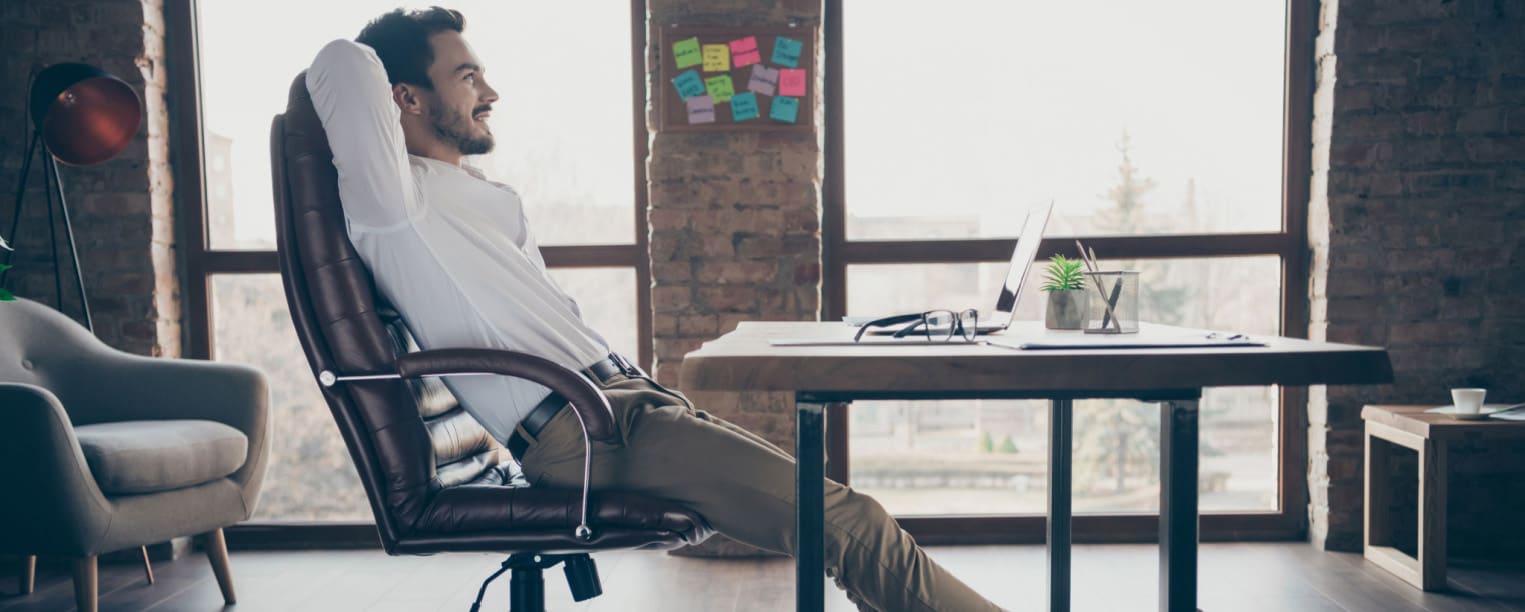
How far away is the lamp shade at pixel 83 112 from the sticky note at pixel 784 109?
1.82 m

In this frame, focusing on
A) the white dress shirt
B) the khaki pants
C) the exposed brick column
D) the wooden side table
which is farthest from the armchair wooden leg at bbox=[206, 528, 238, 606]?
the wooden side table

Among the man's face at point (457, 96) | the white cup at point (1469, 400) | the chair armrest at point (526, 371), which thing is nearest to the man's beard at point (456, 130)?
the man's face at point (457, 96)

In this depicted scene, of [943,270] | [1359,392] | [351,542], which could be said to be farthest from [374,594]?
[1359,392]

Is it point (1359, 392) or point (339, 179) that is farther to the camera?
point (1359, 392)

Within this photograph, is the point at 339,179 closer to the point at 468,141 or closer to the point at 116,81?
the point at 468,141

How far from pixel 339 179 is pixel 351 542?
2.16 metres

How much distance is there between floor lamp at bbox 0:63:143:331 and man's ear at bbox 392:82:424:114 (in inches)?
60.9

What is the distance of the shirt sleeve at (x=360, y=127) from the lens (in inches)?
56.6

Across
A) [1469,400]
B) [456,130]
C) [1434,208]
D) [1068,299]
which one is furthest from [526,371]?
[1434,208]

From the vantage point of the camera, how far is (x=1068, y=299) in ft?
5.59

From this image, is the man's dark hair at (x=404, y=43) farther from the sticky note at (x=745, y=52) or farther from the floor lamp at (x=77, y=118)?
the floor lamp at (x=77, y=118)

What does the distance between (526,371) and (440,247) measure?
273mm

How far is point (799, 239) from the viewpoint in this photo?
10.1ft

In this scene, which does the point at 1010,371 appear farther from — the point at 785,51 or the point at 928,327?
the point at 785,51
